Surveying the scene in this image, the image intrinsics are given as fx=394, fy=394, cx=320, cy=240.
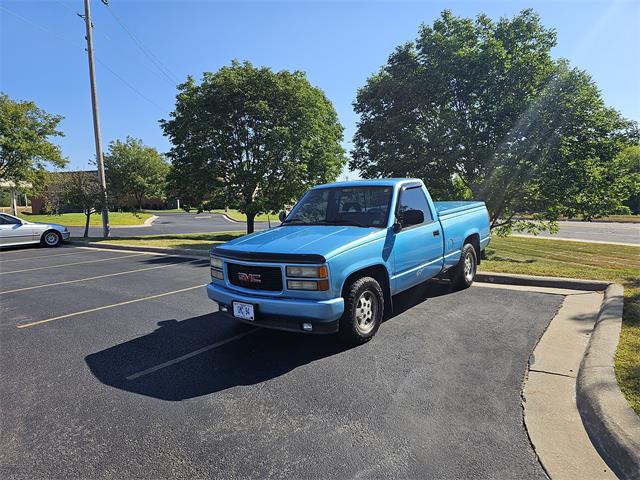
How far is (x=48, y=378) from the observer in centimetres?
389

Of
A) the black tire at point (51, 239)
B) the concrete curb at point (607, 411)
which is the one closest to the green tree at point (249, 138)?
the black tire at point (51, 239)

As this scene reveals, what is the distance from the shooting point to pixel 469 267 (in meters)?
6.88

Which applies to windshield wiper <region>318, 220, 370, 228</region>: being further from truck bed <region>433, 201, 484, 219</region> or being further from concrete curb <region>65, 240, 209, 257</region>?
concrete curb <region>65, 240, 209, 257</region>

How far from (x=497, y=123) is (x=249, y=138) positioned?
9.85m

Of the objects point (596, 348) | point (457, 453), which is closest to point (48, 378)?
point (457, 453)

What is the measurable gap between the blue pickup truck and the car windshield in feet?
0.05

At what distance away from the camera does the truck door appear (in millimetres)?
4895

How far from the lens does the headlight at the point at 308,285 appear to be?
3.89 metres

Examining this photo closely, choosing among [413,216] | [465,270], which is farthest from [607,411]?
[465,270]

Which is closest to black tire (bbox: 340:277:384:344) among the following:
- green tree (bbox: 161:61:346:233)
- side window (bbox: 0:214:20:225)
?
green tree (bbox: 161:61:346:233)

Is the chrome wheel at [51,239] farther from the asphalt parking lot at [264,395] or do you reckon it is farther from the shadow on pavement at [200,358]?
the shadow on pavement at [200,358]

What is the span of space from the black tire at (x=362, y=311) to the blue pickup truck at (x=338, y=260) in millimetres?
11

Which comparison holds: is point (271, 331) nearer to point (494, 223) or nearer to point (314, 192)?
point (314, 192)

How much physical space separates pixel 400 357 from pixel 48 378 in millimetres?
3521
